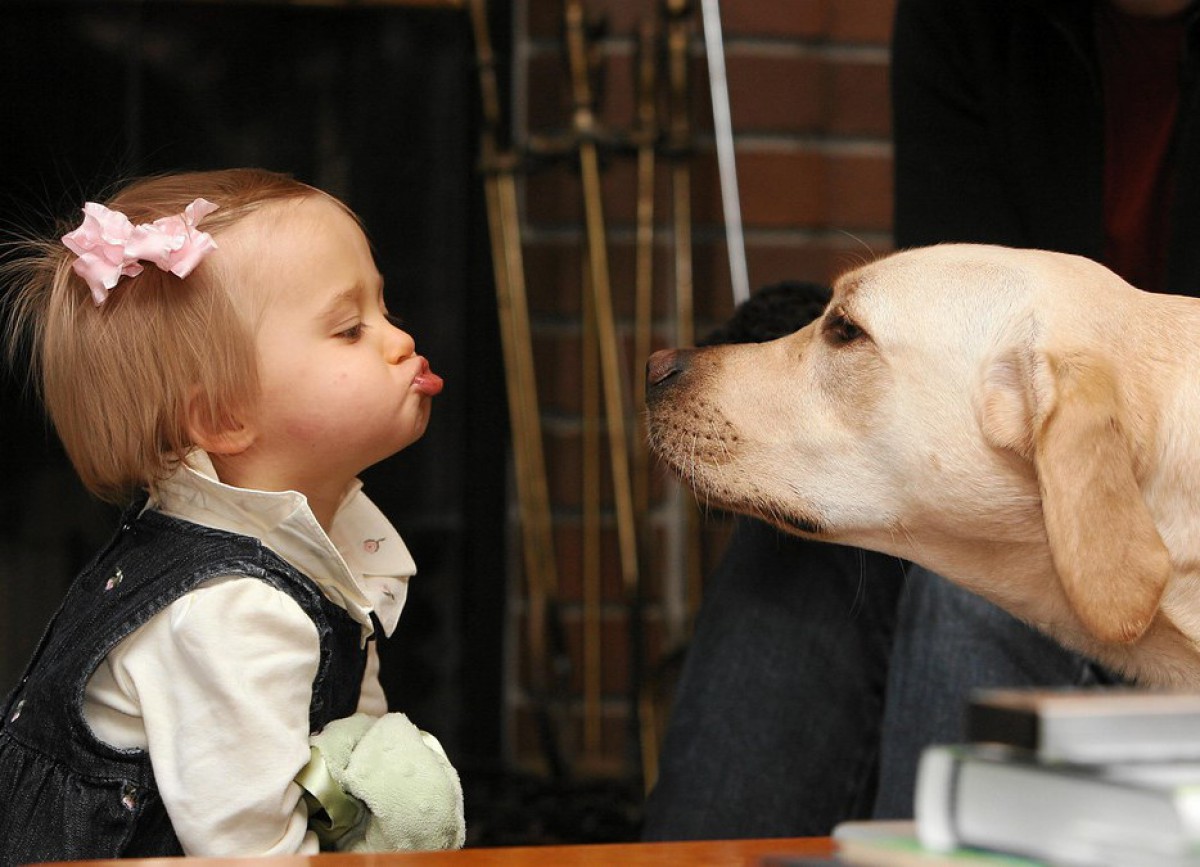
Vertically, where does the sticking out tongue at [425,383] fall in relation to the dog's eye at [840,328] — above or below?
above

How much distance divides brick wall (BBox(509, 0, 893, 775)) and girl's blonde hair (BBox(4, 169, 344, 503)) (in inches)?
43.7

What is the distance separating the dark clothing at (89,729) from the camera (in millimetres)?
888

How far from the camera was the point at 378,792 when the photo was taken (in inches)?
35.1

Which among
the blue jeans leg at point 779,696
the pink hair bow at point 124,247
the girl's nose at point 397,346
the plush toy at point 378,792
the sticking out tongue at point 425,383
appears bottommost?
the blue jeans leg at point 779,696

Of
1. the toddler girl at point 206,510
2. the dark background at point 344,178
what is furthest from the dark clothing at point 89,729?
the dark background at point 344,178

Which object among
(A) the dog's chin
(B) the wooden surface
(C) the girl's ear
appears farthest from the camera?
(A) the dog's chin

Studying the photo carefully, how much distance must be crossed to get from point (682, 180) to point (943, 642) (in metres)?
0.94

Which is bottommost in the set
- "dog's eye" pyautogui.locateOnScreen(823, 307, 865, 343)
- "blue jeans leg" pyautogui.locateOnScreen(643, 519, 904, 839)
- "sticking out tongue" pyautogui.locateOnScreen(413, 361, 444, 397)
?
"blue jeans leg" pyautogui.locateOnScreen(643, 519, 904, 839)

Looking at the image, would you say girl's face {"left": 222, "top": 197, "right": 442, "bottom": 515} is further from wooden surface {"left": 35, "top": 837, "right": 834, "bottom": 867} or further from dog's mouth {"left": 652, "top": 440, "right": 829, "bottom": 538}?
wooden surface {"left": 35, "top": 837, "right": 834, "bottom": 867}

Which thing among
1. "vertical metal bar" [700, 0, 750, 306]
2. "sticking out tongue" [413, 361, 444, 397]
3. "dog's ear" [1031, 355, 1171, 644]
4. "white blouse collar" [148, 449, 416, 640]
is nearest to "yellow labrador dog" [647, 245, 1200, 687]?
"dog's ear" [1031, 355, 1171, 644]

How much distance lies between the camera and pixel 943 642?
1.22m

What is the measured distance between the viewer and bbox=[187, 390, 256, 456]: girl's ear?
3.21 ft

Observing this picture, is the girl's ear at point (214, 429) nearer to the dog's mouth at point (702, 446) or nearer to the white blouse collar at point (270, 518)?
the white blouse collar at point (270, 518)

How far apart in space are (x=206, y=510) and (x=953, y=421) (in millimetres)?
577
